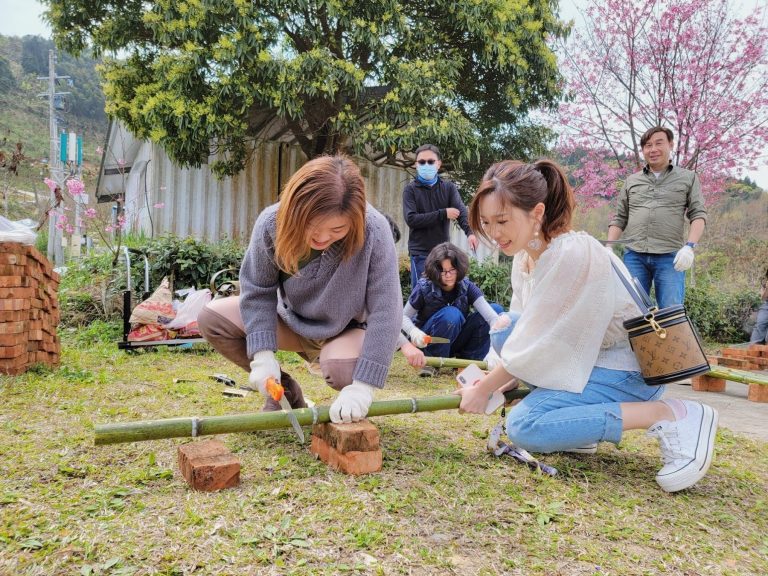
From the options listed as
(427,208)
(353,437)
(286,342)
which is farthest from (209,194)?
(353,437)

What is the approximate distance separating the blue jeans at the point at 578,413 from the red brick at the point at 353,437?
0.51 meters

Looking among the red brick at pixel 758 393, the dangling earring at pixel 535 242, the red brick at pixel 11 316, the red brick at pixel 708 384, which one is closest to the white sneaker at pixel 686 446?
the dangling earring at pixel 535 242

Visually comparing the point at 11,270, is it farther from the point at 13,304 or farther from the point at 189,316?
the point at 189,316

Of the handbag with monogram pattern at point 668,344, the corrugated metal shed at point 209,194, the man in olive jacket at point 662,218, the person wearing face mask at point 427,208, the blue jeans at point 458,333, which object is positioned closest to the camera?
the handbag with monogram pattern at point 668,344

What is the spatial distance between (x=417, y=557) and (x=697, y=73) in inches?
348

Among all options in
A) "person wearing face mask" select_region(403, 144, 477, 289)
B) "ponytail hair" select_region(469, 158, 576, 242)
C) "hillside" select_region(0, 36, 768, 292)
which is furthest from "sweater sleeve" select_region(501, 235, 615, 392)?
"hillside" select_region(0, 36, 768, 292)

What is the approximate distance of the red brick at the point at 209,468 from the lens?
64.4 inches

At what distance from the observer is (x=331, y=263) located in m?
2.02

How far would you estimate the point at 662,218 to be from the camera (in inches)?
154

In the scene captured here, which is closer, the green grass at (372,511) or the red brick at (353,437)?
the green grass at (372,511)

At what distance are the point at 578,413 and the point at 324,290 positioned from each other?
97 centimetres

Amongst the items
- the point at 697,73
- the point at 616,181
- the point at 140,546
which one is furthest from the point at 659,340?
the point at 616,181

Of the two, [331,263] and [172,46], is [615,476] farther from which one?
[172,46]

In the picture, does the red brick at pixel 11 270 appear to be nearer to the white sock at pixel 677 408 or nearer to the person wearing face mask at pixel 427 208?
the person wearing face mask at pixel 427 208
